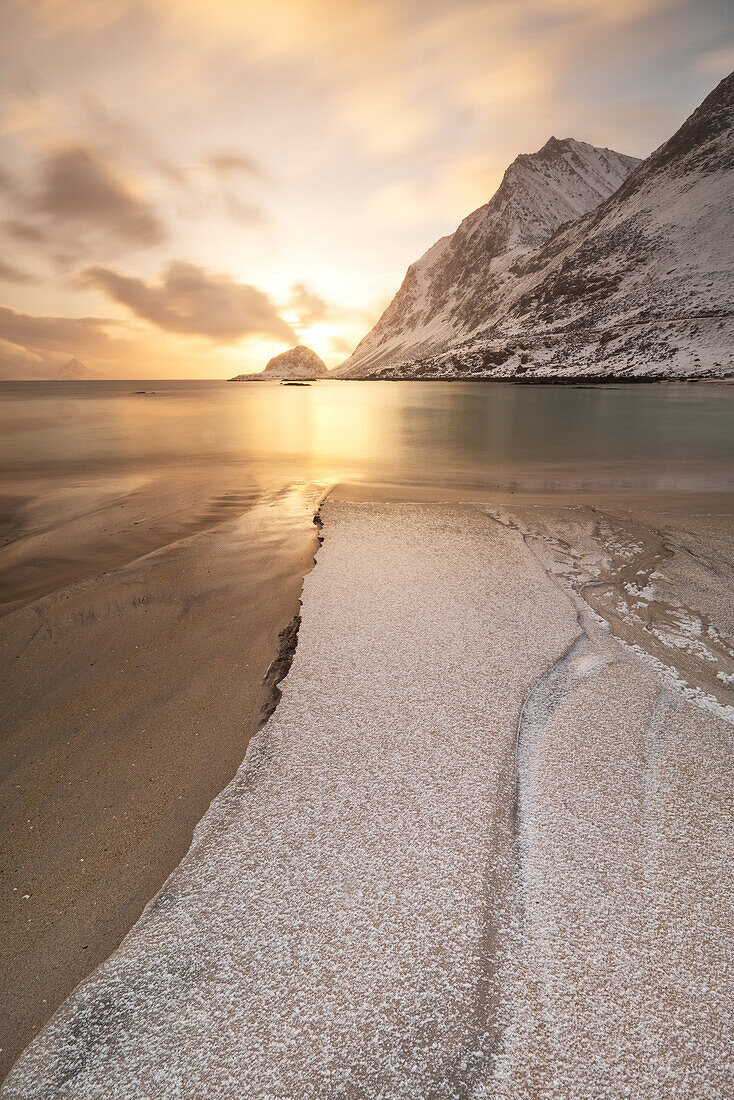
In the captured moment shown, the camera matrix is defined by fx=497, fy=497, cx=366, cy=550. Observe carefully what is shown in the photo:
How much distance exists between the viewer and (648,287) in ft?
344

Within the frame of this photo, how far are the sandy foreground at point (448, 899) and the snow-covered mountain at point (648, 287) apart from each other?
96.7 metres

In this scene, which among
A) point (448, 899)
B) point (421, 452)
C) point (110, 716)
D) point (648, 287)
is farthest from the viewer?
point (648, 287)

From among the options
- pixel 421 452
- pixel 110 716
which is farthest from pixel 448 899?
pixel 421 452

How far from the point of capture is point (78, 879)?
214 centimetres

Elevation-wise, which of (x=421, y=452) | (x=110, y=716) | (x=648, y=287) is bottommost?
(x=110, y=716)

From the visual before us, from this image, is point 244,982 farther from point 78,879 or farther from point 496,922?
point 78,879

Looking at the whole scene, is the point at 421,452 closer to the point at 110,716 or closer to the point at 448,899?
the point at 110,716

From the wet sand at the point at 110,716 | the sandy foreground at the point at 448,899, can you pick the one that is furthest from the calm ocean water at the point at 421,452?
the sandy foreground at the point at 448,899

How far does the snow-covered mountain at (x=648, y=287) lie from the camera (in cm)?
9088

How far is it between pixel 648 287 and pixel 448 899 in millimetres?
131809

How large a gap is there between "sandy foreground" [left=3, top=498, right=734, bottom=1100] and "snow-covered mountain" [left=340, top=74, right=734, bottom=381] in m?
96.7

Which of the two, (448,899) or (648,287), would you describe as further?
(648,287)

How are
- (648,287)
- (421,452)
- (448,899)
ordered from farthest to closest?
(648,287), (421,452), (448,899)

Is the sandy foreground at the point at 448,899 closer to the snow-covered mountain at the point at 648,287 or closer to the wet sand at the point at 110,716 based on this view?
the wet sand at the point at 110,716
